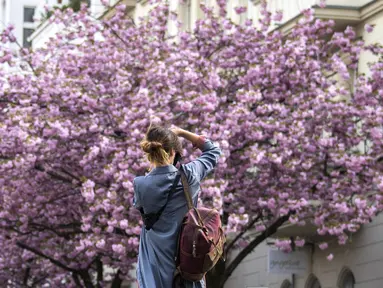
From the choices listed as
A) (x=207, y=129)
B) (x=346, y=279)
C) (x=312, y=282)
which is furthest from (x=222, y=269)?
(x=312, y=282)

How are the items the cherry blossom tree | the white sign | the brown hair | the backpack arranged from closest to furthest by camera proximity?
the backpack
the brown hair
the cherry blossom tree
the white sign

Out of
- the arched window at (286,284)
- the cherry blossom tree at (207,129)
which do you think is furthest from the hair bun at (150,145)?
the arched window at (286,284)

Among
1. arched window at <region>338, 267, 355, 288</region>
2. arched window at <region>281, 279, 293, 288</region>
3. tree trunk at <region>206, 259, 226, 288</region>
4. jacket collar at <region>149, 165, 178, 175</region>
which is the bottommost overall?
jacket collar at <region>149, 165, 178, 175</region>

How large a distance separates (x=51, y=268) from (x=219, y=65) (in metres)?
8.05

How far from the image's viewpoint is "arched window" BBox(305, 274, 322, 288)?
26.0 metres

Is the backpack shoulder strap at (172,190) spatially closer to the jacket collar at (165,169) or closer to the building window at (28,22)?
the jacket collar at (165,169)

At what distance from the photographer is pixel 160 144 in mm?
7910

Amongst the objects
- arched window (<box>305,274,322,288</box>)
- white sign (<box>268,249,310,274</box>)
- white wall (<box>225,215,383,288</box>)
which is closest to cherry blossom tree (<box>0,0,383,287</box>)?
white wall (<box>225,215,383,288</box>)

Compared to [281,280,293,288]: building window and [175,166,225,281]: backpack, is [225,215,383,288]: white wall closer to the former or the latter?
[281,280,293,288]: building window

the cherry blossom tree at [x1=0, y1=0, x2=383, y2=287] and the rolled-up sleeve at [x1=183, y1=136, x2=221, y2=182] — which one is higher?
the cherry blossom tree at [x1=0, y1=0, x2=383, y2=287]

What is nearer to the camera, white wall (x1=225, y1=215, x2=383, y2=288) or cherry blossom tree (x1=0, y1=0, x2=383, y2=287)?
cherry blossom tree (x1=0, y1=0, x2=383, y2=287)

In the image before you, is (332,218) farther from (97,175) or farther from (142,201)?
(142,201)

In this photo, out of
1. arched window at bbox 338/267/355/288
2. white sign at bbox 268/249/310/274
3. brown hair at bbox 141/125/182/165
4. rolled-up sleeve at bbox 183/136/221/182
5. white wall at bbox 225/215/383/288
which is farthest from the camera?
white sign at bbox 268/249/310/274

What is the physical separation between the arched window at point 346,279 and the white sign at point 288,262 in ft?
3.52
